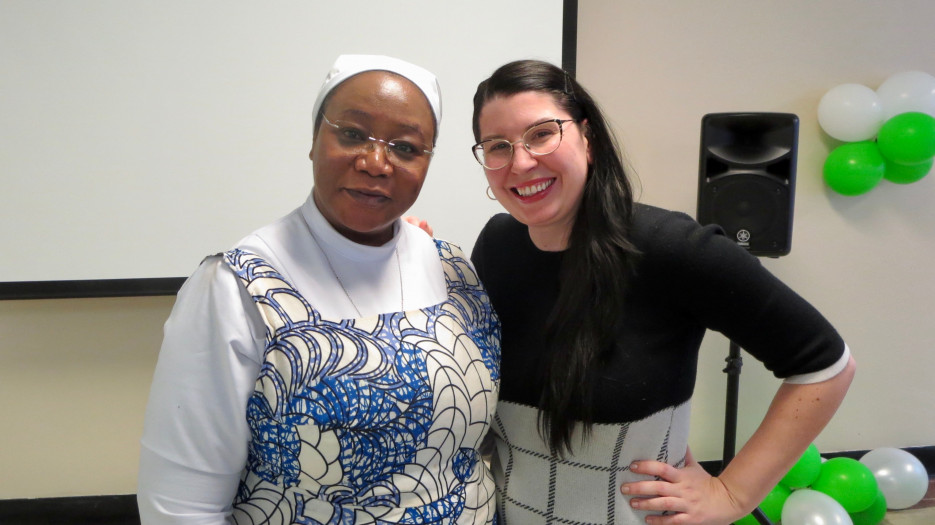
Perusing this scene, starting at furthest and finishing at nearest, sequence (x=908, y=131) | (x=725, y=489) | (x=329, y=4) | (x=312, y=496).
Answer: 1. (x=908, y=131)
2. (x=329, y=4)
3. (x=725, y=489)
4. (x=312, y=496)

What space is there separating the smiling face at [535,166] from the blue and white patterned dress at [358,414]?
276 mm

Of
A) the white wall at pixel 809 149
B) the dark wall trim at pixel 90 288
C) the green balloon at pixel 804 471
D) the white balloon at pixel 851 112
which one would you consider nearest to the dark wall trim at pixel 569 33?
the white wall at pixel 809 149

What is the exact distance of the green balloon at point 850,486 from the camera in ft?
8.84

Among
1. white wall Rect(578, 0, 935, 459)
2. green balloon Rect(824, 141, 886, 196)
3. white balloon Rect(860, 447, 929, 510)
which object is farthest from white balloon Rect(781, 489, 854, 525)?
green balloon Rect(824, 141, 886, 196)

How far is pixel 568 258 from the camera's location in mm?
1281

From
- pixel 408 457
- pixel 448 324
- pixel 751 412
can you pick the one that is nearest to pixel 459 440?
pixel 408 457

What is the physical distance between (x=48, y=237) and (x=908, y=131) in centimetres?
355

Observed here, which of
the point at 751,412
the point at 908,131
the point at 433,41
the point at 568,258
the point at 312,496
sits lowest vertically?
the point at 751,412

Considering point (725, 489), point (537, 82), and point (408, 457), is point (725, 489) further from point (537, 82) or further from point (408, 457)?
point (537, 82)

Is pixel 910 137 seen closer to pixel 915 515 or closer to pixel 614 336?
pixel 915 515

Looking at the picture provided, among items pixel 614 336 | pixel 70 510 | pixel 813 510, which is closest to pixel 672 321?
pixel 614 336

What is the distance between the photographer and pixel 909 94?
280cm

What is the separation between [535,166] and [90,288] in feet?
6.88

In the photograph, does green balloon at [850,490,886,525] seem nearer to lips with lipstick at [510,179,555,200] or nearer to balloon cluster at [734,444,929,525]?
balloon cluster at [734,444,929,525]
